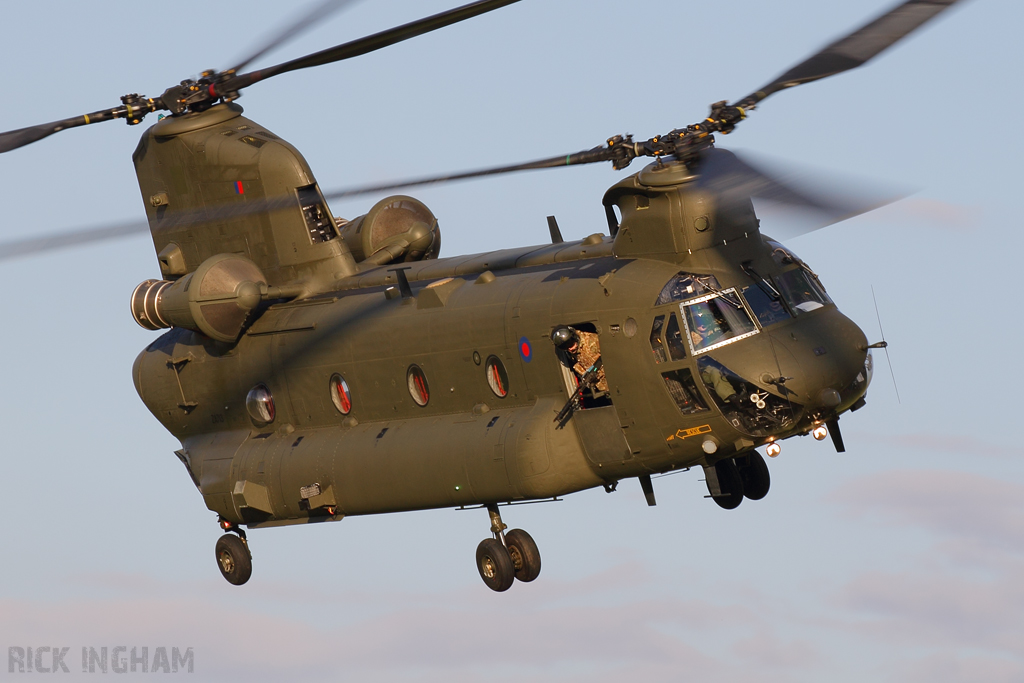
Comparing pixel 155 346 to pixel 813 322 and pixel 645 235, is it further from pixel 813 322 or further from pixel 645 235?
pixel 813 322

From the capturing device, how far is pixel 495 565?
2636 centimetres

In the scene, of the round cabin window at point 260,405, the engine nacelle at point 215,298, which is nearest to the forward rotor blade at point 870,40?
the engine nacelle at point 215,298

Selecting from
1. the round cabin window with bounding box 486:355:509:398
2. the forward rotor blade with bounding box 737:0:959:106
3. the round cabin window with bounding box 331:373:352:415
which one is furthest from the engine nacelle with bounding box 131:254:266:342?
the forward rotor blade with bounding box 737:0:959:106

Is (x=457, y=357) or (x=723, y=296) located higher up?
(x=723, y=296)

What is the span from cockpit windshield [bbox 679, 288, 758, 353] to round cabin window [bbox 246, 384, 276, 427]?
26.6 ft

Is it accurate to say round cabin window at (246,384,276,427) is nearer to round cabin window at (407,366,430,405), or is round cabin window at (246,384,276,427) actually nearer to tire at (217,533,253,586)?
tire at (217,533,253,586)

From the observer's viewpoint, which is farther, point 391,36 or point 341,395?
point 341,395

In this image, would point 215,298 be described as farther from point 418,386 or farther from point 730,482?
point 730,482

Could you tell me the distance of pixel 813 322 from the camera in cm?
2483

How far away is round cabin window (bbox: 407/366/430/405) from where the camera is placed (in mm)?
27203

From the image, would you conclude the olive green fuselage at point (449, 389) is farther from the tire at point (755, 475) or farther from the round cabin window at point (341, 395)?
the tire at point (755, 475)

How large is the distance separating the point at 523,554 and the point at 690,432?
3.49m

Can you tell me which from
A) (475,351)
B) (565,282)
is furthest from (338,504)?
(565,282)

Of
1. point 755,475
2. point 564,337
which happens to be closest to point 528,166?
point 564,337
